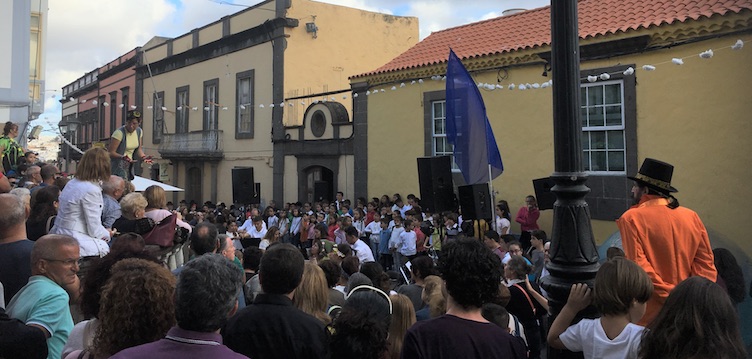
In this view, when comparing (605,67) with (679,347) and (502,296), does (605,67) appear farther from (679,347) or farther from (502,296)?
(679,347)

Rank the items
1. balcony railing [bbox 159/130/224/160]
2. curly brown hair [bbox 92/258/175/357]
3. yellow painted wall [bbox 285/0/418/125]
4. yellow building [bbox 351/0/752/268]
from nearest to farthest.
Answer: curly brown hair [bbox 92/258/175/357]
yellow building [bbox 351/0/752/268]
yellow painted wall [bbox 285/0/418/125]
balcony railing [bbox 159/130/224/160]

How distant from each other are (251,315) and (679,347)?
193 cm

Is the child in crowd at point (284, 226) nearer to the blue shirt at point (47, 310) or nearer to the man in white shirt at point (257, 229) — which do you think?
the man in white shirt at point (257, 229)

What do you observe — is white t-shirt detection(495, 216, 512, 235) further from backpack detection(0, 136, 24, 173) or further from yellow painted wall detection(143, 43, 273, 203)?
yellow painted wall detection(143, 43, 273, 203)

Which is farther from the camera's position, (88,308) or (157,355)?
(88,308)

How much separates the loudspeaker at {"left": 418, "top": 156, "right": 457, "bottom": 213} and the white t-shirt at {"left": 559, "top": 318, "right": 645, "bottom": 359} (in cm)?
534

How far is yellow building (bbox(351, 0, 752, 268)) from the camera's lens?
9.95 meters

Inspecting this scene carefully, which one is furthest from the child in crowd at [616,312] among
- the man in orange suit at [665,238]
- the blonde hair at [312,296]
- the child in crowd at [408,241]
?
the child in crowd at [408,241]

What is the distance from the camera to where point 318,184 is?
18734mm

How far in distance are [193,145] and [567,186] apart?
23.4 metres

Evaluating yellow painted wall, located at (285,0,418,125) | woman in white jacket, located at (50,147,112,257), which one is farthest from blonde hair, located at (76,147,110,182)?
yellow painted wall, located at (285,0,418,125)

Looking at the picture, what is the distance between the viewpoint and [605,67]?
11.5m

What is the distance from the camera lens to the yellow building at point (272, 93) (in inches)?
780

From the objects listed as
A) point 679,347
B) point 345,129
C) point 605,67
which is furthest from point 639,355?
point 345,129
